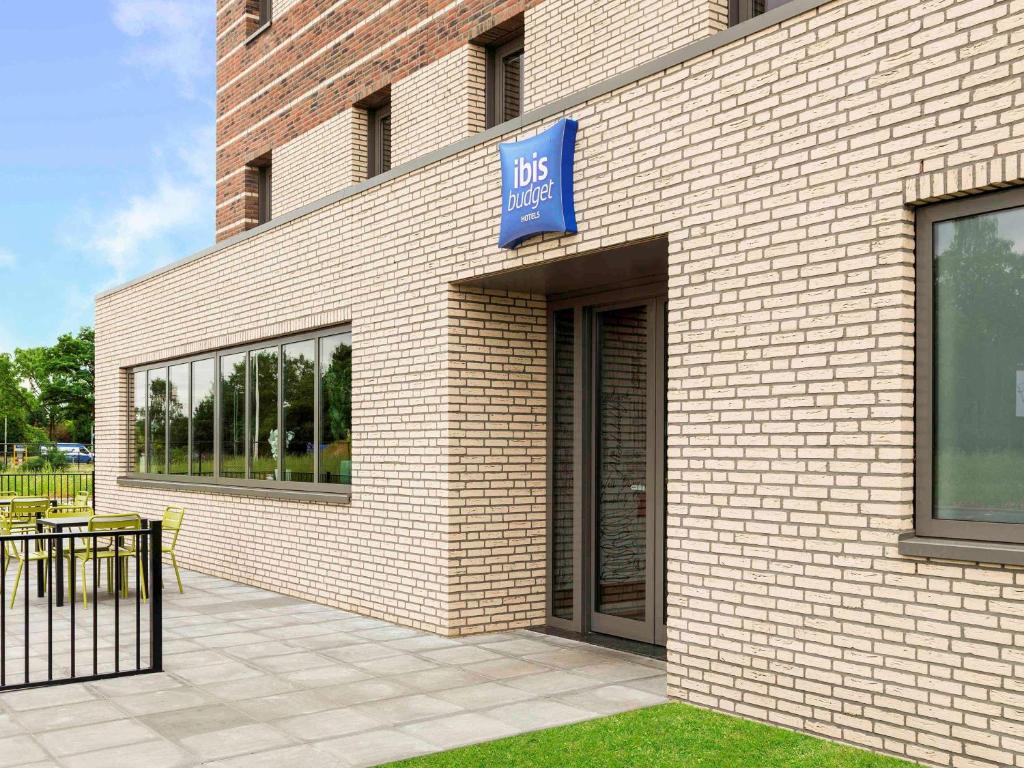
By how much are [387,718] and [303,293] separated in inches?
245

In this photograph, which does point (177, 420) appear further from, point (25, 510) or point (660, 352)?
point (660, 352)

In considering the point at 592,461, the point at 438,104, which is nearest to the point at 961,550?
the point at 592,461

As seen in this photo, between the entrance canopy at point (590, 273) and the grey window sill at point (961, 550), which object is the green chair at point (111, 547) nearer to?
the entrance canopy at point (590, 273)

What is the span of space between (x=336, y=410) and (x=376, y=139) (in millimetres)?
4030

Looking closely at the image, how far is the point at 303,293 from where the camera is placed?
11.5 metres

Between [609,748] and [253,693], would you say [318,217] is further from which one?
[609,748]

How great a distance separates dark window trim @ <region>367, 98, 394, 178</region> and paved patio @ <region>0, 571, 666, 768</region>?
6.23 metres

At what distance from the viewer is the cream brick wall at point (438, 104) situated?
1112 cm

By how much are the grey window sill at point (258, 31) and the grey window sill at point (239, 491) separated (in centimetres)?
653

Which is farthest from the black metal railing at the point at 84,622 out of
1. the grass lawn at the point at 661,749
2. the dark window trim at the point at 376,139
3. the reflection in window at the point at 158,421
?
the dark window trim at the point at 376,139

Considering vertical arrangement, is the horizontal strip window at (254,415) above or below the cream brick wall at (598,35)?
below

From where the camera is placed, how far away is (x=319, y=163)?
13.9 meters

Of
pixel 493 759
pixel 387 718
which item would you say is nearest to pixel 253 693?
pixel 387 718

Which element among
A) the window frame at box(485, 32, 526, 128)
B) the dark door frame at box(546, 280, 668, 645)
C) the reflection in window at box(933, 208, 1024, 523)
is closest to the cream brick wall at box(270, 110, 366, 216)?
the window frame at box(485, 32, 526, 128)
